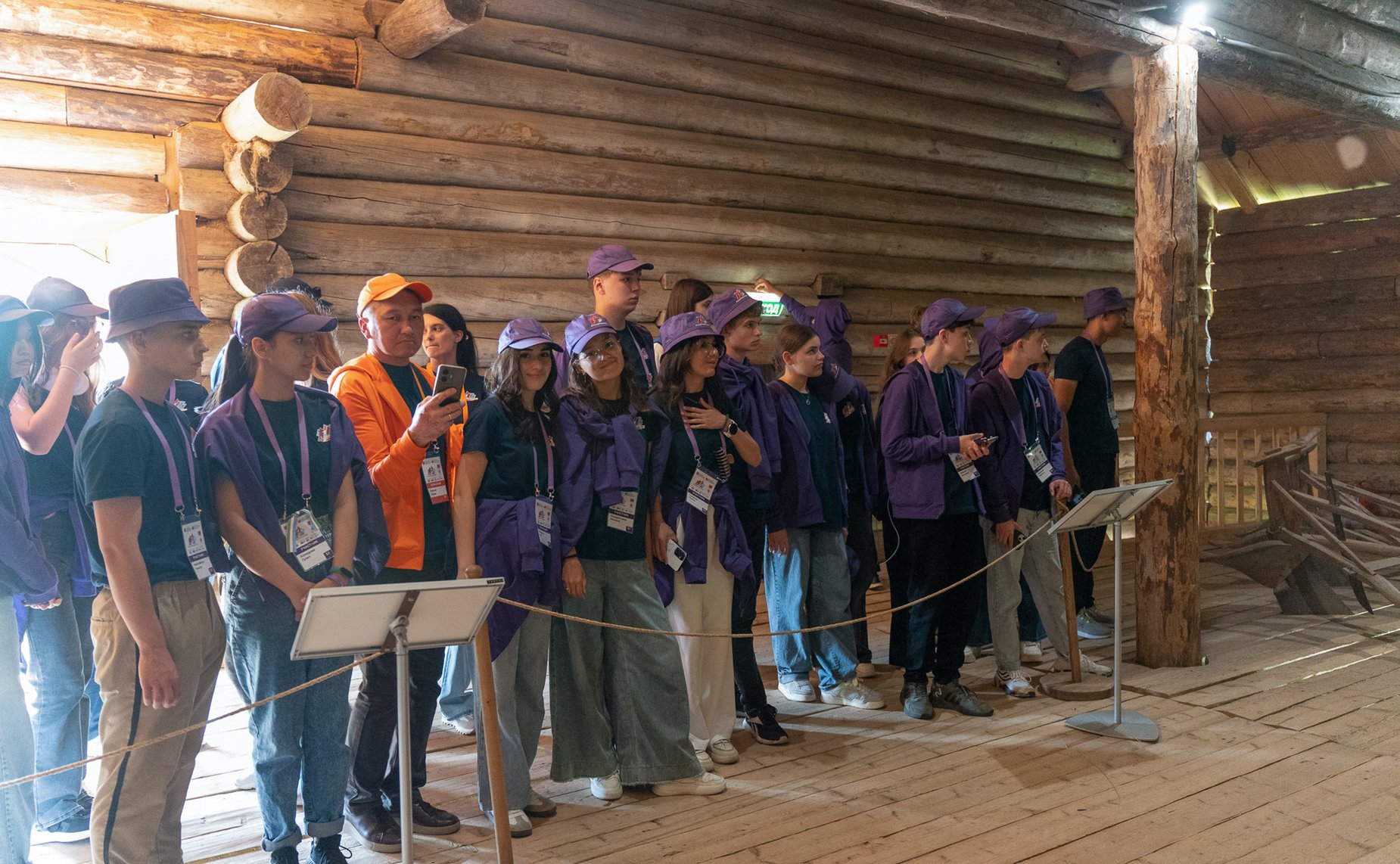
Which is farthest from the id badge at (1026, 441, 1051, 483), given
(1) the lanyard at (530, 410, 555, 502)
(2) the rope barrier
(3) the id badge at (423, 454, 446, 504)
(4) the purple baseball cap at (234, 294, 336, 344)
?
(4) the purple baseball cap at (234, 294, 336, 344)

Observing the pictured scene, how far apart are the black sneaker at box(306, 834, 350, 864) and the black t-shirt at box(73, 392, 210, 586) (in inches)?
38.3

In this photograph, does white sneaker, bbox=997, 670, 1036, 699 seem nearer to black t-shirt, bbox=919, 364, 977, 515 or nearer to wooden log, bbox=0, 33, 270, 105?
black t-shirt, bbox=919, 364, 977, 515

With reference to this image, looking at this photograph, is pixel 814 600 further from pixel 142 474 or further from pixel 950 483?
pixel 142 474

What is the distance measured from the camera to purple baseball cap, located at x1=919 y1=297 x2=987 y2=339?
4961 millimetres

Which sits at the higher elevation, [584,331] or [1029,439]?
[584,331]

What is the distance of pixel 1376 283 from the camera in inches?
421

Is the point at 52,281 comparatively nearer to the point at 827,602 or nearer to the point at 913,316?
the point at 827,602

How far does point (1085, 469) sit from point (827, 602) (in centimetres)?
232

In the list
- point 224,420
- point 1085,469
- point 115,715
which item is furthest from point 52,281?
point 1085,469

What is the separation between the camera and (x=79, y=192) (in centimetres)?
543

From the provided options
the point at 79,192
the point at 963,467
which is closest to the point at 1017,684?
the point at 963,467

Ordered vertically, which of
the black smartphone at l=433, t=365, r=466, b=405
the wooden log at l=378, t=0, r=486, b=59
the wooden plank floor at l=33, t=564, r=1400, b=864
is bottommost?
the wooden plank floor at l=33, t=564, r=1400, b=864

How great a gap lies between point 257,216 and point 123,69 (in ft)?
3.11

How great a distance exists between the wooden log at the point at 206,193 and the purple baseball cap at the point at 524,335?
8.85 feet
